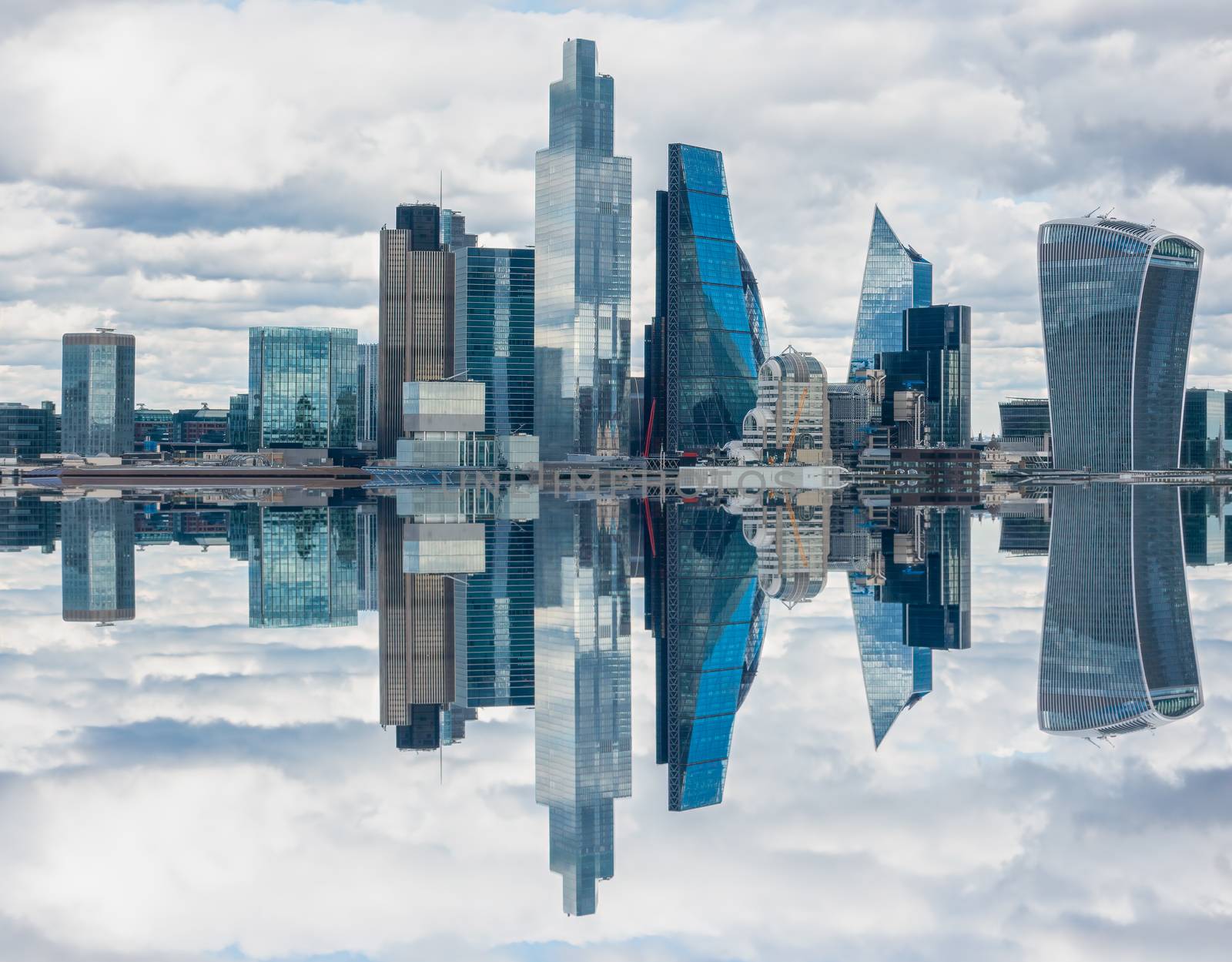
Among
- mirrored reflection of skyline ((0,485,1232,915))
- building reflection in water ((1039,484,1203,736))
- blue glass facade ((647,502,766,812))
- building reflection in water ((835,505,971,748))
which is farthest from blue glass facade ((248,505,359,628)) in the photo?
building reflection in water ((1039,484,1203,736))

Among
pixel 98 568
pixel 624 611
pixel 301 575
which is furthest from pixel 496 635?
pixel 98 568

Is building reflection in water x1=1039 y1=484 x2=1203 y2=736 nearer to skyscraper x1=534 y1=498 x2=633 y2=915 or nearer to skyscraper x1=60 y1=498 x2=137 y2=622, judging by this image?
skyscraper x1=534 y1=498 x2=633 y2=915

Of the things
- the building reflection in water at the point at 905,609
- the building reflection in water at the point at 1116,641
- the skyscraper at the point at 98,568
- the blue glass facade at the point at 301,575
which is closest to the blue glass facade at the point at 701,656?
the building reflection in water at the point at 905,609

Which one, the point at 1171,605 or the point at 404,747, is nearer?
the point at 404,747

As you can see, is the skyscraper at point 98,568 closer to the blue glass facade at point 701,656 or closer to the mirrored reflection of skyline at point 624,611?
the mirrored reflection of skyline at point 624,611

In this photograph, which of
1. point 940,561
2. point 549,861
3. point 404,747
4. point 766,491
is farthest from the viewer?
point 766,491

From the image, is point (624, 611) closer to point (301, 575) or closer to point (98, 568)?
point (301, 575)

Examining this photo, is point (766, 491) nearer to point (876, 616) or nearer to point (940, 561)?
point (940, 561)

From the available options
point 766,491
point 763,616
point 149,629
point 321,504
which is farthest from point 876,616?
point 766,491
